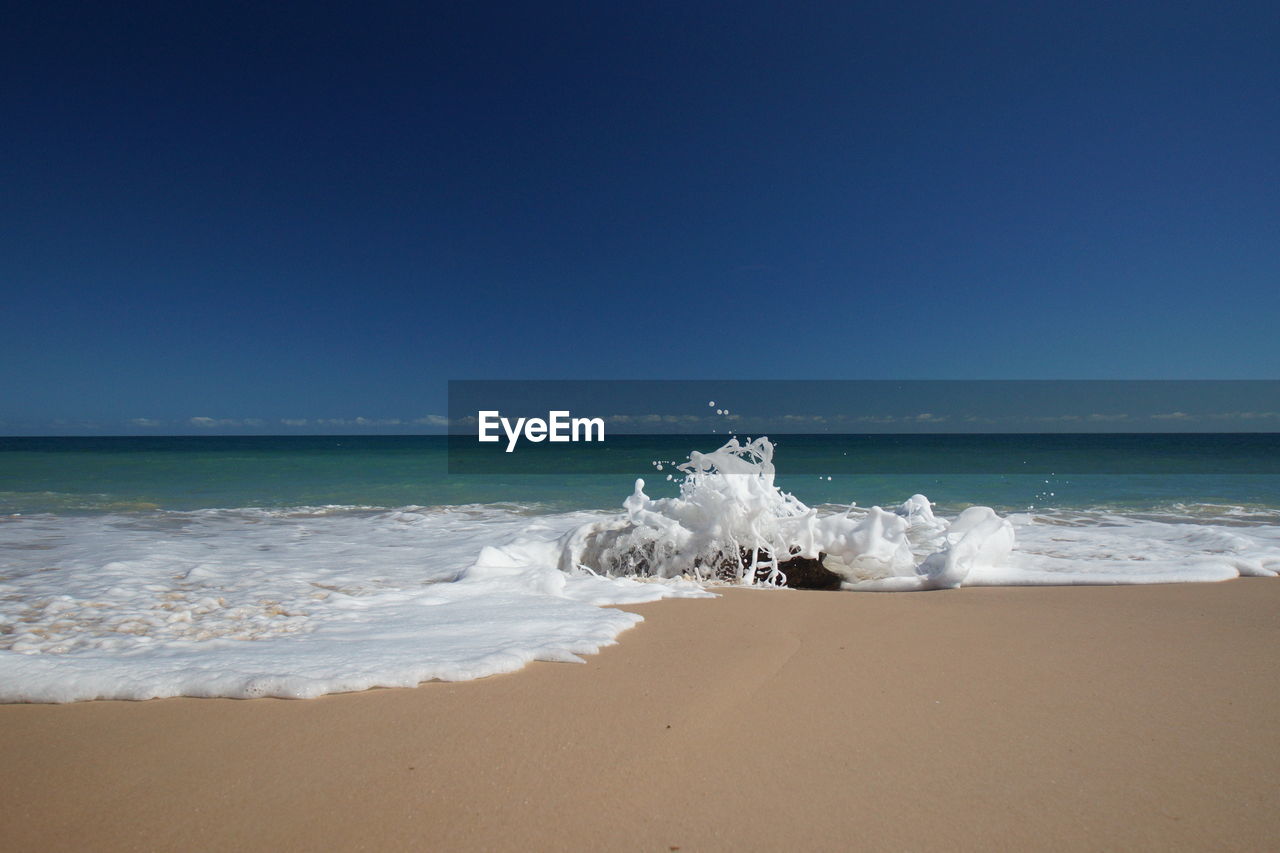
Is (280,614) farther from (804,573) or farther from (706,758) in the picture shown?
(804,573)

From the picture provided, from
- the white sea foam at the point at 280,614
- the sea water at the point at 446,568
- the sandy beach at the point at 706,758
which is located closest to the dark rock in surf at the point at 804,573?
the sea water at the point at 446,568

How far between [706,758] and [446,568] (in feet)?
13.1

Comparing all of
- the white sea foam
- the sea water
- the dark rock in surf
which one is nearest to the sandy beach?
the white sea foam

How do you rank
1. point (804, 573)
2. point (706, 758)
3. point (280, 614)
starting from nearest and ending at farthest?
point (706, 758)
point (280, 614)
point (804, 573)

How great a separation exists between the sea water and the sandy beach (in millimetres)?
296

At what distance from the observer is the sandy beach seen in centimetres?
152

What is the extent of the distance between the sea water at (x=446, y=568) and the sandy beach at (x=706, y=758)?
0.30 meters

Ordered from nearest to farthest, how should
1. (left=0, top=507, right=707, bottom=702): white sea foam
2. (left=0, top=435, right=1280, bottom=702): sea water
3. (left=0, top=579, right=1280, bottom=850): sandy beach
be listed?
(left=0, top=579, right=1280, bottom=850): sandy beach → (left=0, top=507, right=707, bottom=702): white sea foam → (left=0, top=435, right=1280, bottom=702): sea water

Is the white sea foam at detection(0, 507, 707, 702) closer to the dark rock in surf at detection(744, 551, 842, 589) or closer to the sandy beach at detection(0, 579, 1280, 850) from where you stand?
the sandy beach at detection(0, 579, 1280, 850)

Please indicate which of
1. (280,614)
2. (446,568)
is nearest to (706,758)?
(280,614)

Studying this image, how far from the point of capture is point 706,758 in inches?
72.8

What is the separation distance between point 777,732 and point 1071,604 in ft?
9.21

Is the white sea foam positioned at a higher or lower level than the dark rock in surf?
higher

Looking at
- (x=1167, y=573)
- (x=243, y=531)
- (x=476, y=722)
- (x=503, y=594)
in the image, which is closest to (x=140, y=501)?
(x=243, y=531)
